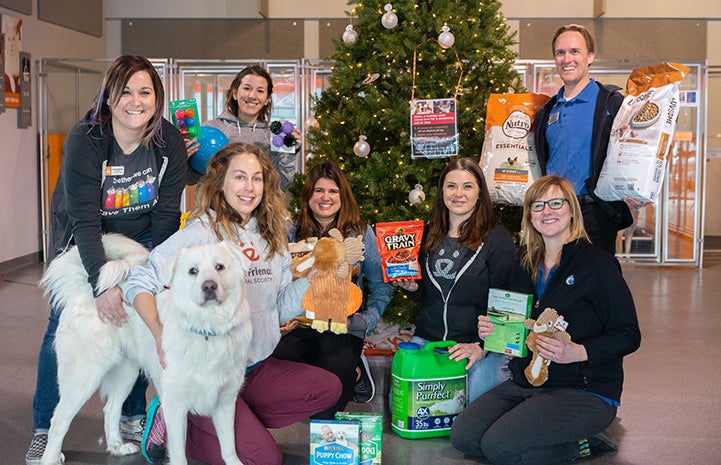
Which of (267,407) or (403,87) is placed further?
(403,87)

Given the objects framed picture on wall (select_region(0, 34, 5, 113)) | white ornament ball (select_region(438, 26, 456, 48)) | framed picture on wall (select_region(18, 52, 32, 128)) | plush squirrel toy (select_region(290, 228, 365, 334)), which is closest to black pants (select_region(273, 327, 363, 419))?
plush squirrel toy (select_region(290, 228, 365, 334))

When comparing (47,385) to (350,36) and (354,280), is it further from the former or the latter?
(350,36)

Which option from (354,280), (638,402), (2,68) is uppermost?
(2,68)

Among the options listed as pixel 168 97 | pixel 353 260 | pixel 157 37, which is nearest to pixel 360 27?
pixel 353 260

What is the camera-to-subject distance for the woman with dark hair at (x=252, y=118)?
4086 millimetres

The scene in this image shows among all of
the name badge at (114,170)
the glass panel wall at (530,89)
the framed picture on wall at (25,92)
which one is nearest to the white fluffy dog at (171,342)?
the name badge at (114,170)

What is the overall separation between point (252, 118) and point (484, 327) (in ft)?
5.65

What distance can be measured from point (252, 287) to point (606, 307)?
1331 millimetres

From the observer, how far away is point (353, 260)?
310 cm

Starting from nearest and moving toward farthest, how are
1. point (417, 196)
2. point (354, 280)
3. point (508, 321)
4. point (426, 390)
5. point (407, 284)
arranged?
point (508, 321), point (426, 390), point (407, 284), point (354, 280), point (417, 196)

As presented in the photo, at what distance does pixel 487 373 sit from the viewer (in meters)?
3.42

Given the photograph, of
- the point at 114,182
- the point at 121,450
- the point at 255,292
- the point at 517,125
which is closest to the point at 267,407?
the point at 255,292

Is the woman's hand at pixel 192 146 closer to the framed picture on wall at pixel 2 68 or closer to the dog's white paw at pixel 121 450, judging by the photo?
the dog's white paw at pixel 121 450

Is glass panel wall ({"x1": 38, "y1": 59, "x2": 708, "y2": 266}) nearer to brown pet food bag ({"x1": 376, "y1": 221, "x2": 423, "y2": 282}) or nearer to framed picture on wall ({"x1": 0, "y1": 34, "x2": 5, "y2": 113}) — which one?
framed picture on wall ({"x1": 0, "y1": 34, "x2": 5, "y2": 113})
